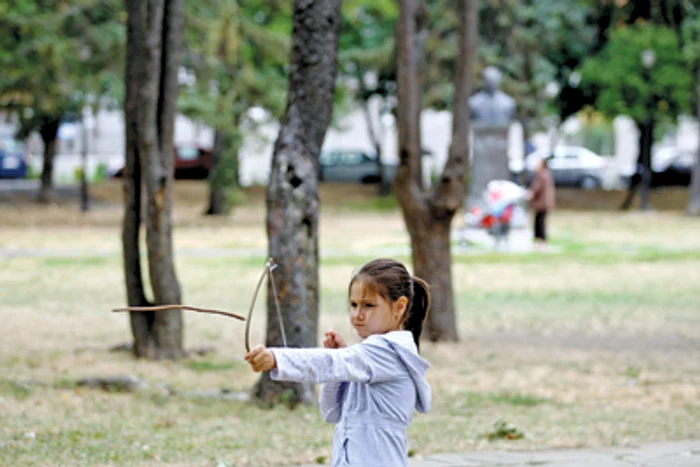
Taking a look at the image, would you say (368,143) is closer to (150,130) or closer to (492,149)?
(492,149)

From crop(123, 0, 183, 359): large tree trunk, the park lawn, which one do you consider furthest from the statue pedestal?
crop(123, 0, 183, 359): large tree trunk

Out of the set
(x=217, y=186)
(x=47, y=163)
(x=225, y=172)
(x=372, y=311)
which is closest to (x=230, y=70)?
(x=225, y=172)

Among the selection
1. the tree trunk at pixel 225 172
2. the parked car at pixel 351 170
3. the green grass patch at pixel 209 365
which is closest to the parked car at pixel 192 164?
the parked car at pixel 351 170

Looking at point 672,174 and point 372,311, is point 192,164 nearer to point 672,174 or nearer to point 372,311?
point 672,174

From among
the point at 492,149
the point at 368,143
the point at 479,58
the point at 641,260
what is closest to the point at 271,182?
the point at 641,260

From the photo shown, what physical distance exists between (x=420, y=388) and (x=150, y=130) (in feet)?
24.3

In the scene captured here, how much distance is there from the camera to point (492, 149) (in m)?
29.7

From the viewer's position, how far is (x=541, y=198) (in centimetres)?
2664

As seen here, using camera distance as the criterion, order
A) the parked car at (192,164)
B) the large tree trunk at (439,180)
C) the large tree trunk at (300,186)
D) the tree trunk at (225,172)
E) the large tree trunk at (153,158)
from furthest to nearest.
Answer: the parked car at (192,164) → the tree trunk at (225,172) → the large tree trunk at (439,180) → the large tree trunk at (153,158) → the large tree trunk at (300,186)

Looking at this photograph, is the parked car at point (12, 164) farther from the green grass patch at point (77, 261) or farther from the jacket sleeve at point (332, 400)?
the jacket sleeve at point (332, 400)

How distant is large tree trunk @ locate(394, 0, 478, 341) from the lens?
1306 centimetres

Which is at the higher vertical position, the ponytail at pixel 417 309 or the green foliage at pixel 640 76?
the green foliage at pixel 640 76

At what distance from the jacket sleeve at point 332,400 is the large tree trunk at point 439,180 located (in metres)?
8.55

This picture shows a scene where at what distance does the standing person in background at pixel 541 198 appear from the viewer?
26.6 m
